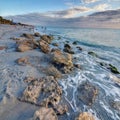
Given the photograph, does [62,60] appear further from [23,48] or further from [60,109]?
[60,109]

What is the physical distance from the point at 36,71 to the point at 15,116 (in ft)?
17.4

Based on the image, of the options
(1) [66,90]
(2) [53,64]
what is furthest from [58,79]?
(2) [53,64]

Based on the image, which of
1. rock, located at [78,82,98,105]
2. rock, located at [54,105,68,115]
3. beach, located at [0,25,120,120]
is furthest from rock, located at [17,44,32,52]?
rock, located at [54,105,68,115]

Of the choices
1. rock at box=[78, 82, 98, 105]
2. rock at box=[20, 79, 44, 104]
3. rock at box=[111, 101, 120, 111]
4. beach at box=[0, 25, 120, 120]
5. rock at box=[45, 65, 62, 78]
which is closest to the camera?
beach at box=[0, 25, 120, 120]

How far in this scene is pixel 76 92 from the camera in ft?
33.6

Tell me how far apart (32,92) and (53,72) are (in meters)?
3.47

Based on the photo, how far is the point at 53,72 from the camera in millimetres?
12594

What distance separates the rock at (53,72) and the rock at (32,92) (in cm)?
207

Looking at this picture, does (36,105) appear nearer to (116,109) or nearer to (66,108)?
(66,108)

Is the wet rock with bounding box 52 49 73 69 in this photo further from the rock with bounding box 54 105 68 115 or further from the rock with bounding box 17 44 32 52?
the rock with bounding box 54 105 68 115

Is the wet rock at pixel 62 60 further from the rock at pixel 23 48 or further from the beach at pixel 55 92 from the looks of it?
the rock at pixel 23 48

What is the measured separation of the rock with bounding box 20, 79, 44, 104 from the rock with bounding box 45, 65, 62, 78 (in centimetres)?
207

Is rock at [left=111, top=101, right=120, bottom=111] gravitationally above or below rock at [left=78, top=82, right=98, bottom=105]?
below

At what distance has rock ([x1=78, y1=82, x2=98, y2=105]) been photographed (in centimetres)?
936
